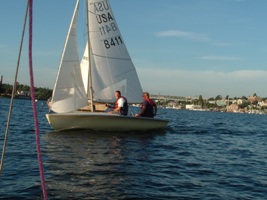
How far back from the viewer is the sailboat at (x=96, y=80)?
15.8m

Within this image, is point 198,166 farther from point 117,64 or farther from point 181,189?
point 117,64

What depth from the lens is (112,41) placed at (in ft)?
61.8

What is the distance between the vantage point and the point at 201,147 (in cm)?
1402

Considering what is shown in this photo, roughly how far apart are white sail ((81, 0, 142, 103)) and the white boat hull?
207 cm

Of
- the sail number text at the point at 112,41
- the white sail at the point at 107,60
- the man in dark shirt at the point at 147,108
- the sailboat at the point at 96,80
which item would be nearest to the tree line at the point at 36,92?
the sail number text at the point at 112,41

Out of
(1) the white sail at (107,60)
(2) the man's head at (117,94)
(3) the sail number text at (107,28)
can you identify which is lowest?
(2) the man's head at (117,94)

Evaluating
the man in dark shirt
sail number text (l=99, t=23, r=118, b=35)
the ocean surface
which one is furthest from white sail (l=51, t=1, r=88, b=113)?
the man in dark shirt

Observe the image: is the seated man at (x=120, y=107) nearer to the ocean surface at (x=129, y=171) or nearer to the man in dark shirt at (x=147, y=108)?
the man in dark shirt at (x=147, y=108)

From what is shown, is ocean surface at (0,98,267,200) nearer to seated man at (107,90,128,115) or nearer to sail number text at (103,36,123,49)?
seated man at (107,90,128,115)

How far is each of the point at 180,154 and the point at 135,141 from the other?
2.74 meters

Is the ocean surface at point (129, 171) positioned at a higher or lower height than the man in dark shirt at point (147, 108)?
lower

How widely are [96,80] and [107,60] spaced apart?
4.19 ft

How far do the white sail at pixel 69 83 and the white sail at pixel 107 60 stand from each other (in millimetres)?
1460

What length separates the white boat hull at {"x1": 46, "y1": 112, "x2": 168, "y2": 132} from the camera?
15.6 meters
